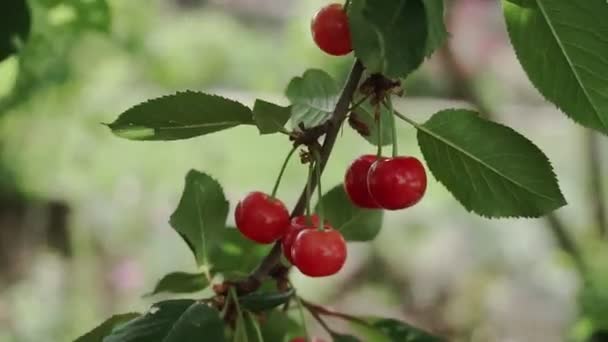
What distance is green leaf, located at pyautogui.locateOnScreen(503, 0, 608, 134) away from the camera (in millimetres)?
434

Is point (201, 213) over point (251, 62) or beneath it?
beneath

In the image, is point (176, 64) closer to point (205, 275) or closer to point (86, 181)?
point (86, 181)

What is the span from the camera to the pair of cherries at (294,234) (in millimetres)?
466

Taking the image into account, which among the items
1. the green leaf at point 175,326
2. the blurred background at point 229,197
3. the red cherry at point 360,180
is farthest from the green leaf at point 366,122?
the blurred background at point 229,197

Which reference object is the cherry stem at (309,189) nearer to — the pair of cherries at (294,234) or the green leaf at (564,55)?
the pair of cherries at (294,234)

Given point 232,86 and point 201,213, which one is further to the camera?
point 232,86

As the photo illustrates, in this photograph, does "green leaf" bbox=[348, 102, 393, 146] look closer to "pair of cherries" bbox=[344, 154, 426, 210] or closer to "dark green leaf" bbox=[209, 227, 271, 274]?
"pair of cherries" bbox=[344, 154, 426, 210]

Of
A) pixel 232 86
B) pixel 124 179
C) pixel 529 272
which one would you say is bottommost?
pixel 529 272

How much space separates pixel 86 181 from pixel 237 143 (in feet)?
1.45

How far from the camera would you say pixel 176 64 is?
259cm

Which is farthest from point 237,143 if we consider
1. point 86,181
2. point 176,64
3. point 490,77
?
point 490,77

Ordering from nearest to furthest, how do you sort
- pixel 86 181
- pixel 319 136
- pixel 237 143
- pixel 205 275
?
1. pixel 319 136
2. pixel 205 275
3. pixel 86 181
4. pixel 237 143

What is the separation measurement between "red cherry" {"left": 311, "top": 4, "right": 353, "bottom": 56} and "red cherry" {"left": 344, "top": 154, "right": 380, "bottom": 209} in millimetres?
68

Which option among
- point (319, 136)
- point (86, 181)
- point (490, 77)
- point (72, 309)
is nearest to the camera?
point (319, 136)
